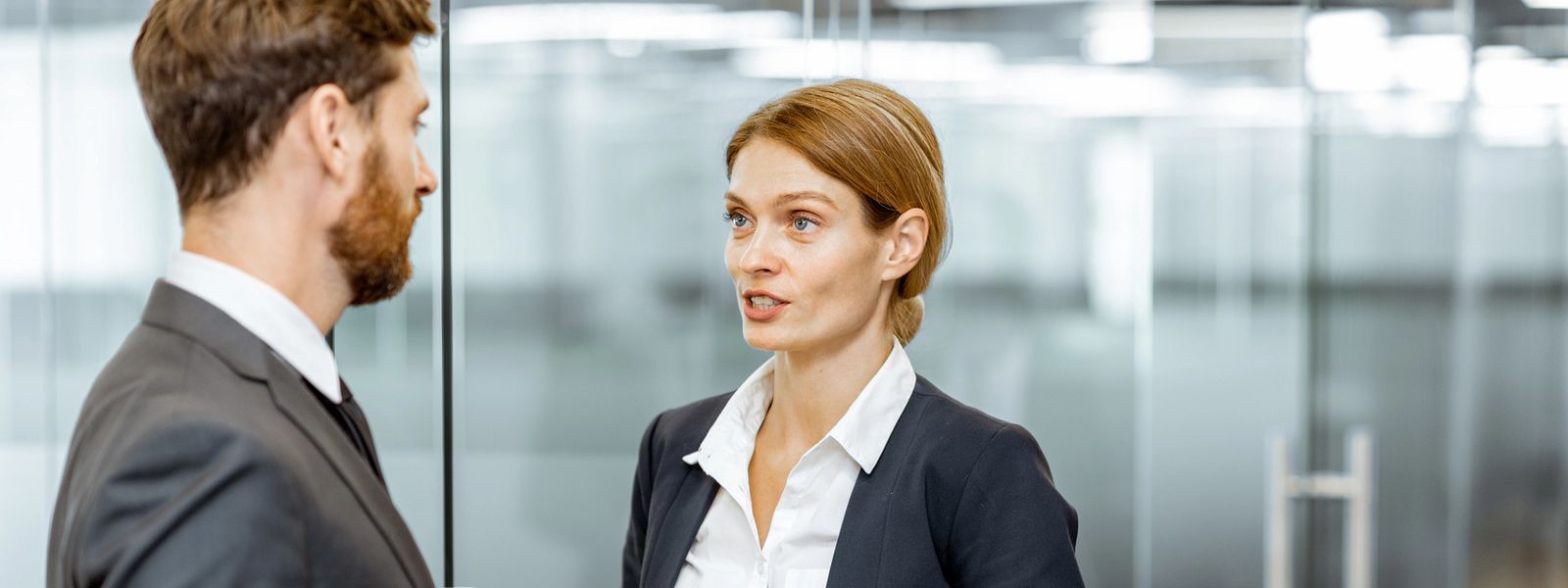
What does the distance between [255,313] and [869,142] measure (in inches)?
26.4

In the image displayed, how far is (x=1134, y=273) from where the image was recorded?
218 cm

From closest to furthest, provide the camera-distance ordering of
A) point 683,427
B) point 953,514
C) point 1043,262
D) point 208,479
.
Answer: point 208,479, point 953,514, point 683,427, point 1043,262

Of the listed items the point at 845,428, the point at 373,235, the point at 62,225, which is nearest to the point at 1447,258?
the point at 845,428

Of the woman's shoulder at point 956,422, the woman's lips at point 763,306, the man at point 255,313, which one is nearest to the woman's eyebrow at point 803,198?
the woman's lips at point 763,306

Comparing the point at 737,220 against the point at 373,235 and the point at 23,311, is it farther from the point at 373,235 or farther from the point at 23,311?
the point at 23,311

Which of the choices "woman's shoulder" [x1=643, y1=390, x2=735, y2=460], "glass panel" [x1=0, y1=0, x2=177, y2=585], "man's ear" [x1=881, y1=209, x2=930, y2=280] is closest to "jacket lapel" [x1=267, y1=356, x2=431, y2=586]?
"woman's shoulder" [x1=643, y1=390, x2=735, y2=460]

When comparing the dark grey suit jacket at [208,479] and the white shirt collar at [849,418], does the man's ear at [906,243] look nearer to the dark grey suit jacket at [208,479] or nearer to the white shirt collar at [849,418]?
the white shirt collar at [849,418]

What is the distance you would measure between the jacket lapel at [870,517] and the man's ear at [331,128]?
24.9 inches

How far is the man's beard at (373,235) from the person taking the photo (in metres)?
1.06

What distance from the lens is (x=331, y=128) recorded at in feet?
3.41

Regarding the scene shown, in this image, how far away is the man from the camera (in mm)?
902

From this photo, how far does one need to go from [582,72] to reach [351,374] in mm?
579

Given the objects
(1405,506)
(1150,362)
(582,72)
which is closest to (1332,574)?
(1405,506)

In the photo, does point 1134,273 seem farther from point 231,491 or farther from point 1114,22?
point 231,491
